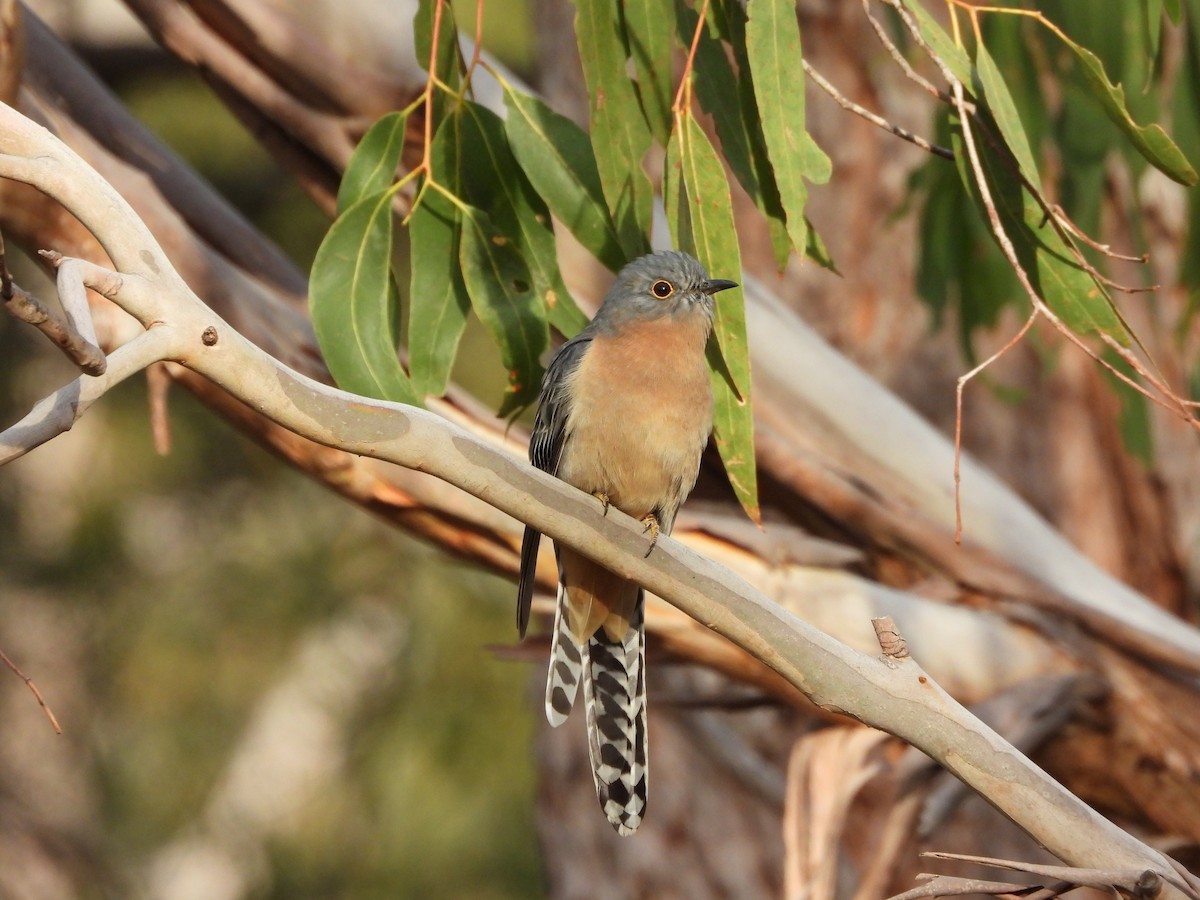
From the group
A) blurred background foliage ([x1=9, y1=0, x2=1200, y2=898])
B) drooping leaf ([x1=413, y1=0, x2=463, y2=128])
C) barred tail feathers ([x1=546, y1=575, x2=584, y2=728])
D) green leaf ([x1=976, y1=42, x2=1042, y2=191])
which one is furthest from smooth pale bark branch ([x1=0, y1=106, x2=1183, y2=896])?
blurred background foliage ([x1=9, y1=0, x2=1200, y2=898])

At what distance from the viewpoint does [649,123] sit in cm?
336

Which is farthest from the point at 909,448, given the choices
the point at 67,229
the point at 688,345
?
the point at 67,229

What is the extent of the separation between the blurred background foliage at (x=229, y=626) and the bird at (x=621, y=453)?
5.26 metres

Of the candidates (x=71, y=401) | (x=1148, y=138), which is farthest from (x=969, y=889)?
(x=1148, y=138)

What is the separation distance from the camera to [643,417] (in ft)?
11.3

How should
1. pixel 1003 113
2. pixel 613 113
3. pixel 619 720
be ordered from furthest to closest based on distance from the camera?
pixel 619 720
pixel 613 113
pixel 1003 113

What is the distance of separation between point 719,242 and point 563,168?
55 cm

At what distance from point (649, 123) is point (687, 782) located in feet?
13.8

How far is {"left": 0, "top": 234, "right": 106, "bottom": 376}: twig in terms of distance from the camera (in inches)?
67.7

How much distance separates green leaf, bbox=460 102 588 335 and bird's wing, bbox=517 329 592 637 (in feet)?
0.59

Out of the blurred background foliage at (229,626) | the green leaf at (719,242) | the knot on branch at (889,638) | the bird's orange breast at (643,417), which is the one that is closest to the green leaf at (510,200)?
the bird's orange breast at (643,417)

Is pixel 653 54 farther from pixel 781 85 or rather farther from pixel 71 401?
pixel 71 401

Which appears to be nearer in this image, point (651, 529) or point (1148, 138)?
point (1148, 138)

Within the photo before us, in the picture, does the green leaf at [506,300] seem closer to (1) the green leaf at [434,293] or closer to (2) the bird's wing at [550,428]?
(1) the green leaf at [434,293]
